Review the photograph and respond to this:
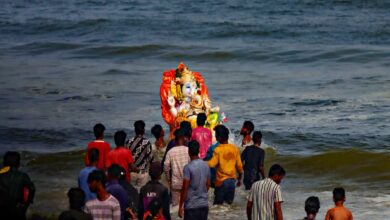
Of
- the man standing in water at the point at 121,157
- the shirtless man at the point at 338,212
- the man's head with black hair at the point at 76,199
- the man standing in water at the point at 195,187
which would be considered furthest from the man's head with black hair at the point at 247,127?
the man's head with black hair at the point at 76,199

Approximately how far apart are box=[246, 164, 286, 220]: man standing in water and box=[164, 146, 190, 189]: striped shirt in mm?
1689

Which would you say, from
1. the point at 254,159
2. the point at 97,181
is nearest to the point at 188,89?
the point at 254,159

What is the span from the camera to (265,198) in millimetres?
10594

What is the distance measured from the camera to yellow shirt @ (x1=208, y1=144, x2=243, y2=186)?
497 inches

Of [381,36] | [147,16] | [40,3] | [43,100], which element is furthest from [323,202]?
[40,3]

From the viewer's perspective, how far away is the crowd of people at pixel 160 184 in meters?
9.73

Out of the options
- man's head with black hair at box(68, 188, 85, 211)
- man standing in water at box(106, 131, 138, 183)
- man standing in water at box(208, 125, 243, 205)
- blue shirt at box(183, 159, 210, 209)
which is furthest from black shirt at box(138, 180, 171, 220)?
man standing in water at box(208, 125, 243, 205)

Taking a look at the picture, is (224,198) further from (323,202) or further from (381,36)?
(381,36)

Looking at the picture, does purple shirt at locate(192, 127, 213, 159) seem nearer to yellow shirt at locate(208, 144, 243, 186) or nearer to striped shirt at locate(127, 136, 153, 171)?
yellow shirt at locate(208, 144, 243, 186)

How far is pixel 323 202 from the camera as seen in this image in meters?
14.8

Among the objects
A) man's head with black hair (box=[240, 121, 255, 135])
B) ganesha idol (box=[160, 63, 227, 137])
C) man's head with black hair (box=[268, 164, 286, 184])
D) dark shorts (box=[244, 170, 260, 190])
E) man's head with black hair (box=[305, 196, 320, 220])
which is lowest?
man's head with black hair (box=[305, 196, 320, 220])

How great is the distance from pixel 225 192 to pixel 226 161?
753 mm

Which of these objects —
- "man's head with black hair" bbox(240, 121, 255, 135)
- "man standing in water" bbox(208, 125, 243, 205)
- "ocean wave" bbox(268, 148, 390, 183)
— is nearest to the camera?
"man standing in water" bbox(208, 125, 243, 205)

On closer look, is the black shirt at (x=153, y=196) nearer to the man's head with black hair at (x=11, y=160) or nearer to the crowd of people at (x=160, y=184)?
the crowd of people at (x=160, y=184)
